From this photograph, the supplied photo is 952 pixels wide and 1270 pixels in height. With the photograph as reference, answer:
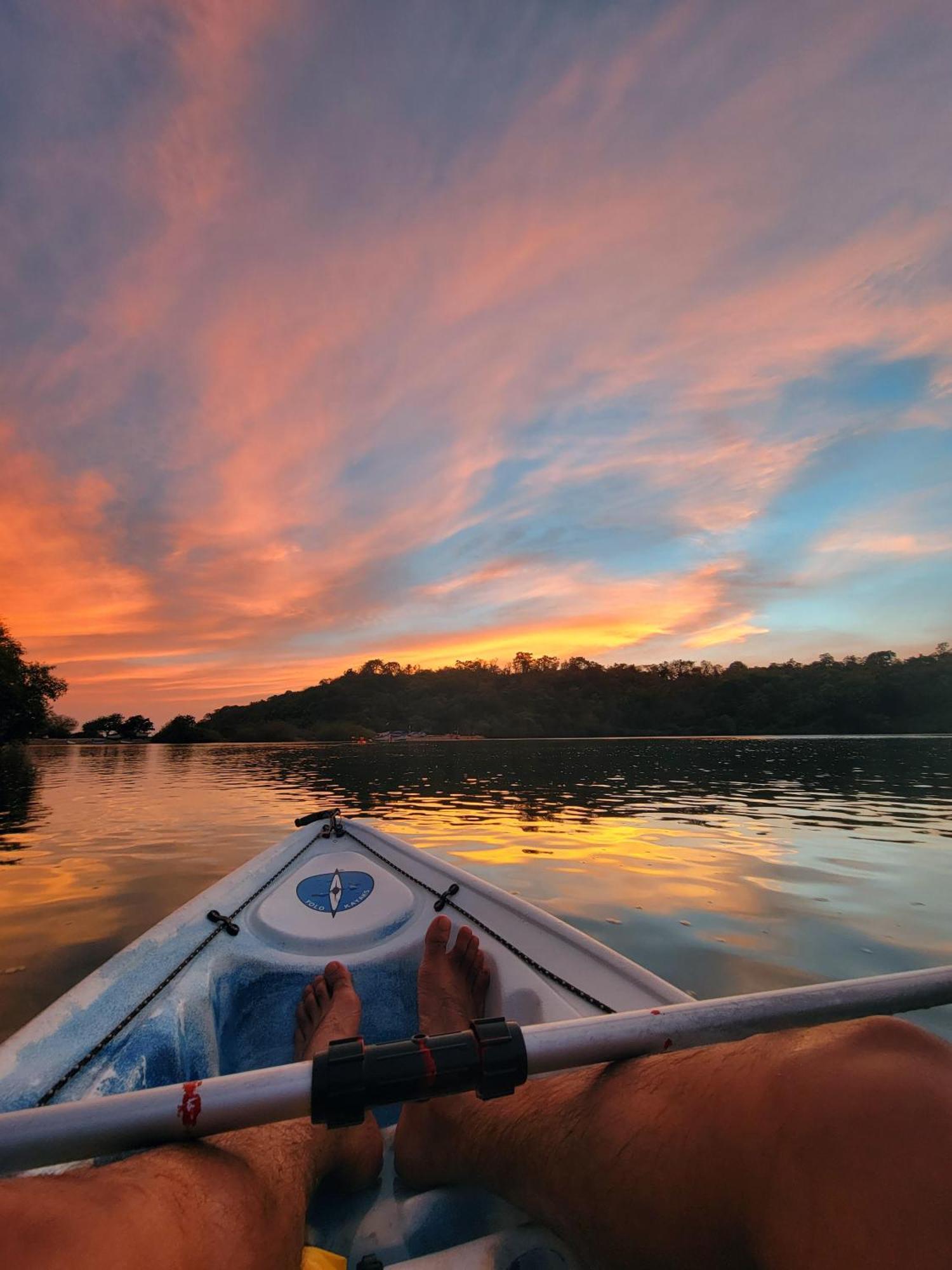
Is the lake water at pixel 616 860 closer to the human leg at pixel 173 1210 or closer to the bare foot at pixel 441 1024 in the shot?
the bare foot at pixel 441 1024

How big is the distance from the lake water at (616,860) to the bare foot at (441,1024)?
2220mm

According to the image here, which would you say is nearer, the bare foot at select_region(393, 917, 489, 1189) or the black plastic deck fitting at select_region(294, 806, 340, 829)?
the bare foot at select_region(393, 917, 489, 1189)

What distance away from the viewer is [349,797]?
669 inches

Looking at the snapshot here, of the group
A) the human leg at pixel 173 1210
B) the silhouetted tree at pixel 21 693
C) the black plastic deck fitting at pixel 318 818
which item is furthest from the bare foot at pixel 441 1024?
the silhouetted tree at pixel 21 693

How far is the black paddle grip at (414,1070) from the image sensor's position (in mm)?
1088

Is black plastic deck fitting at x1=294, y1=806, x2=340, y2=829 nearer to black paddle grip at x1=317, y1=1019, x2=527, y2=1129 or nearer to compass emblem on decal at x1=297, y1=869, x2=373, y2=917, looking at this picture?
compass emblem on decal at x1=297, y1=869, x2=373, y2=917

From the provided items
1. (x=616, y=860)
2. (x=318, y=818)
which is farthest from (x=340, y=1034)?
(x=616, y=860)

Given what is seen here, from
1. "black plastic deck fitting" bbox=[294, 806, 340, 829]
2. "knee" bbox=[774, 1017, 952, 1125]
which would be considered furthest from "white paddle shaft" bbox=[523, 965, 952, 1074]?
"black plastic deck fitting" bbox=[294, 806, 340, 829]

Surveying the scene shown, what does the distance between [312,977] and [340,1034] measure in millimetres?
643

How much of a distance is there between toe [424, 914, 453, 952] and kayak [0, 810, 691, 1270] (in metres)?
0.16

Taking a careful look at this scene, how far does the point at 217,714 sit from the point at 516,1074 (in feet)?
420

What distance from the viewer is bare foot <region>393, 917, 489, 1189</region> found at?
183cm

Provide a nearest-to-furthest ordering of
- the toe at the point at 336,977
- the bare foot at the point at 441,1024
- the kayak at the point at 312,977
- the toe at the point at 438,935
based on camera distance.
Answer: the kayak at the point at 312,977 < the bare foot at the point at 441,1024 < the toe at the point at 336,977 < the toe at the point at 438,935

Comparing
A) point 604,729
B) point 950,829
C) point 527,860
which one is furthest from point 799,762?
point 604,729
